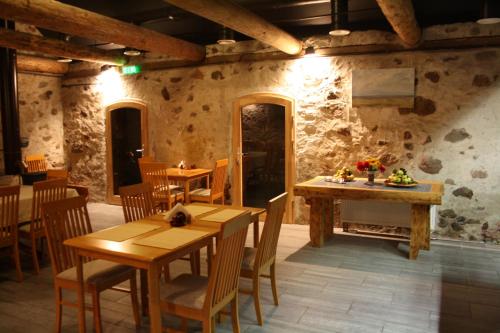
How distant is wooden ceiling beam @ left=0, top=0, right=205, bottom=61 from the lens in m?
3.62

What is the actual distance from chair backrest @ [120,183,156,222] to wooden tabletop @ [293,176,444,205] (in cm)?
Result: 174

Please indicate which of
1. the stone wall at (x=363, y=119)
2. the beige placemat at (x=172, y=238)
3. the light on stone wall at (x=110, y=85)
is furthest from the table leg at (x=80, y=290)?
the light on stone wall at (x=110, y=85)

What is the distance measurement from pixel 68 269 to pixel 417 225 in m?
3.33

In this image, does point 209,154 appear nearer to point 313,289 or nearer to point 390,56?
point 390,56

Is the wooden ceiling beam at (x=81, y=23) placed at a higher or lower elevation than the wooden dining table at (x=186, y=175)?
higher

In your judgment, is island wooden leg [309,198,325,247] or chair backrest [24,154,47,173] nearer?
island wooden leg [309,198,325,247]

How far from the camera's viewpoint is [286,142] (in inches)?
237

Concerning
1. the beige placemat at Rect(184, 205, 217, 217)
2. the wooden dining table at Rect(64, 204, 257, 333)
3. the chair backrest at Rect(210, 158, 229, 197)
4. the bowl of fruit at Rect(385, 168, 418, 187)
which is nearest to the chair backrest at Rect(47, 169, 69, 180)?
the chair backrest at Rect(210, 158, 229, 197)

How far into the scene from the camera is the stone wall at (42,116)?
732cm

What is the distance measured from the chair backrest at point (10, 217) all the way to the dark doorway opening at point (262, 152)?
3.39 meters

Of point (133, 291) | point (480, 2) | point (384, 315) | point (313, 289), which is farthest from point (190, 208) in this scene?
point (480, 2)

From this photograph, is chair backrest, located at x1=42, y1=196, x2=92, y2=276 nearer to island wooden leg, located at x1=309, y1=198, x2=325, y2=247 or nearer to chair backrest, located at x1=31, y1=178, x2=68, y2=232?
chair backrest, located at x1=31, y1=178, x2=68, y2=232

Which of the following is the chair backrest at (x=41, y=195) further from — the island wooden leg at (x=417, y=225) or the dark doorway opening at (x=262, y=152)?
the island wooden leg at (x=417, y=225)

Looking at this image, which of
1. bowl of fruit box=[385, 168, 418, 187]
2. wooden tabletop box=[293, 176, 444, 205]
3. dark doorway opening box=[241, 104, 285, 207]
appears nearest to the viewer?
wooden tabletop box=[293, 176, 444, 205]
